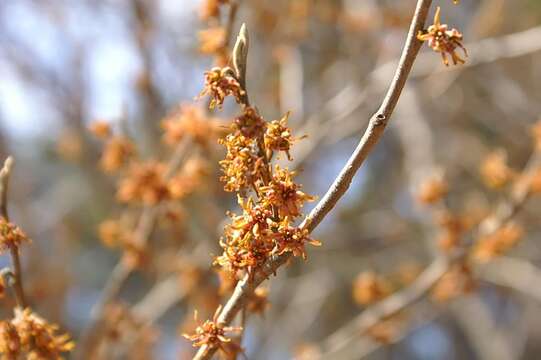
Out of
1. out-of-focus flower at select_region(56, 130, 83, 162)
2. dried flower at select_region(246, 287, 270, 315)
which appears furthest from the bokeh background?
dried flower at select_region(246, 287, 270, 315)

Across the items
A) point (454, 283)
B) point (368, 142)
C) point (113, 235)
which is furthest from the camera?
point (454, 283)

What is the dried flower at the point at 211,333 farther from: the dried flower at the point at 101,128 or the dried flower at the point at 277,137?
the dried flower at the point at 101,128

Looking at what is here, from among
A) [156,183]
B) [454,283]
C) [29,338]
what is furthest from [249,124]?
[454,283]

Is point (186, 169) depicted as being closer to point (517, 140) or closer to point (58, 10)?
point (517, 140)

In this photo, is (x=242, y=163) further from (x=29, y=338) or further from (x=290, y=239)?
(x=29, y=338)

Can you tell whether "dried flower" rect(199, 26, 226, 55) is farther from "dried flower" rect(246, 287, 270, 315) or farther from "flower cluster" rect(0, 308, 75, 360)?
"flower cluster" rect(0, 308, 75, 360)

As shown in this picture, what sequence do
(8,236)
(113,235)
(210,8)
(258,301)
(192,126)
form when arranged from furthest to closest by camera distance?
(113,235) < (192,126) < (210,8) < (258,301) < (8,236)

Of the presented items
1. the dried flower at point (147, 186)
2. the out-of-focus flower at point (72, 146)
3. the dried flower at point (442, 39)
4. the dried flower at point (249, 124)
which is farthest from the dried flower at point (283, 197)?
the out-of-focus flower at point (72, 146)
